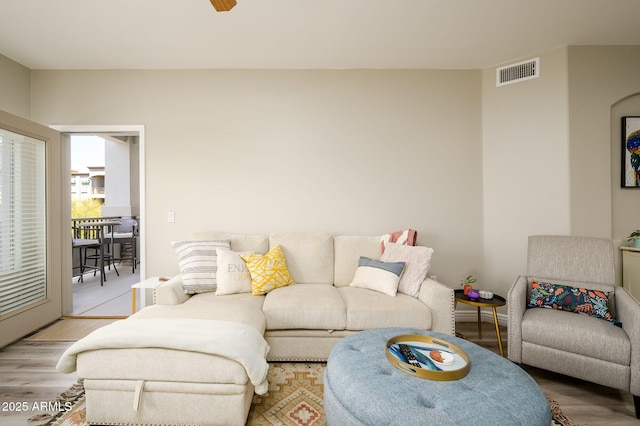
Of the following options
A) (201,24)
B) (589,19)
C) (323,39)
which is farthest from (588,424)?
(201,24)

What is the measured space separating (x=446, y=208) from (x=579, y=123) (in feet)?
4.73

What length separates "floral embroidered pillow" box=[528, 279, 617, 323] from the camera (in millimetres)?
2068

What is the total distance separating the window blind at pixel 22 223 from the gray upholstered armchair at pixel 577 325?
14.4ft

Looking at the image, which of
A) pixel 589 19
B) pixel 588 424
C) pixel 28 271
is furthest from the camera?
pixel 28 271

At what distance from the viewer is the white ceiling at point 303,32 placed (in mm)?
2242

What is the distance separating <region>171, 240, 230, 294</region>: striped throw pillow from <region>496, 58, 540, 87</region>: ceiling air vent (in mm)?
3481

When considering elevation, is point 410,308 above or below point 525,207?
below

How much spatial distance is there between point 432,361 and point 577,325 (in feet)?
4.17

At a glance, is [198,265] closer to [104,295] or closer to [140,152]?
[140,152]

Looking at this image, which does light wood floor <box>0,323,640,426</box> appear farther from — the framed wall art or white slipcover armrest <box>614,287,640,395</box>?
the framed wall art

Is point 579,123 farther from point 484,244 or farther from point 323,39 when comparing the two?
point 323,39

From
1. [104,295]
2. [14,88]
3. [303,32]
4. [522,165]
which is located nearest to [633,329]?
[522,165]

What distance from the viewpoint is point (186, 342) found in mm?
1552

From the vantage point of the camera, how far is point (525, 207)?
2988 mm
